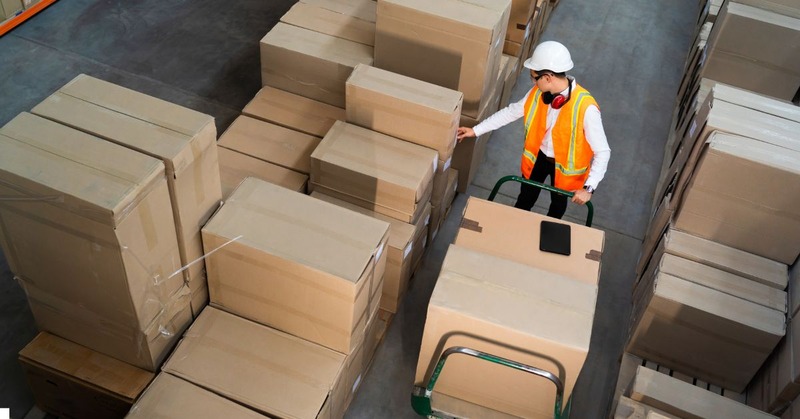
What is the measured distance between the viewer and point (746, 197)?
3836mm

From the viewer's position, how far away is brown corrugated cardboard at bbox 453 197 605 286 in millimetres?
3600

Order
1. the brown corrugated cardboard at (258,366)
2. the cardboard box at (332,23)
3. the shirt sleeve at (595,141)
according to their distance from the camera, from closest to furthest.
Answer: the brown corrugated cardboard at (258,366)
the shirt sleeve at (595,141)
the cardboard box at (332,23)

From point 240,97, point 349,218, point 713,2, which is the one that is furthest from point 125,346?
point 713,2

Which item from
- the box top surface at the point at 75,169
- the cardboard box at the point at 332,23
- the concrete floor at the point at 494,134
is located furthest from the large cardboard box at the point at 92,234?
the cardboard box at the point at 332,23

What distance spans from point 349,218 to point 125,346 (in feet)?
3.78

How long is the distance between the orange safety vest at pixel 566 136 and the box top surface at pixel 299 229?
134 cm

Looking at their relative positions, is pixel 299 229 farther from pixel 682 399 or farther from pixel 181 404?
pixel 682 399

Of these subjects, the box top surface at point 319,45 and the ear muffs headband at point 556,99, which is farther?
the box top surface at point 319,45

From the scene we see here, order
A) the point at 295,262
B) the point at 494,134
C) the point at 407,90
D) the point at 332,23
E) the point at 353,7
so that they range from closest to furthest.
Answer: the point at 295,262
the point at 407,90
the point at 332,23
the point at 353,7
the point at 494,134

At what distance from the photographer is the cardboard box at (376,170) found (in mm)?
3926

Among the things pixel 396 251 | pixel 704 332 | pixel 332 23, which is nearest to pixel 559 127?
pixel 396 251

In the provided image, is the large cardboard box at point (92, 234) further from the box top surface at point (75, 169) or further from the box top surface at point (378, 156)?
the box top surface at point (378, 156)

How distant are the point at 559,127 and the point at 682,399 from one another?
62.1 inches

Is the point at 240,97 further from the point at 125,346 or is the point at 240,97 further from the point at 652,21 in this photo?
the point at 652,21
